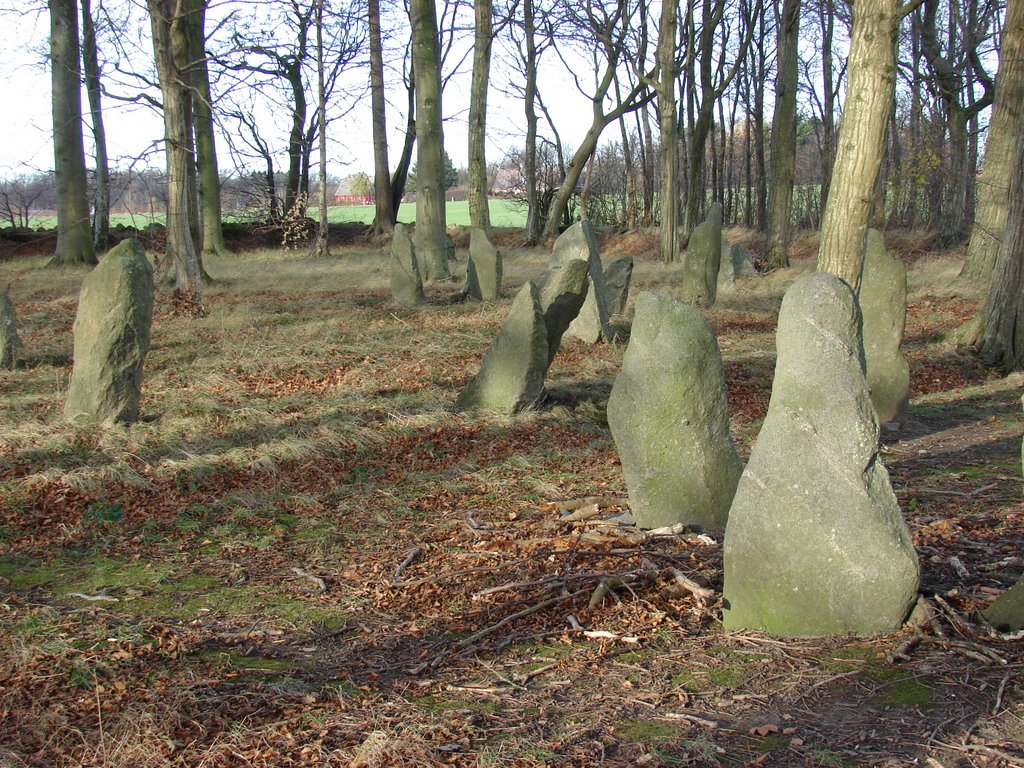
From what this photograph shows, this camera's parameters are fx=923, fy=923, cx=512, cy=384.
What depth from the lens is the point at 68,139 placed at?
22.0 metres

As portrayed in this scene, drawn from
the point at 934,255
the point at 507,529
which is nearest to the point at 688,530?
the point at 507,529

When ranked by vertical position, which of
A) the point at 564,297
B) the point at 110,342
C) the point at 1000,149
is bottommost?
the point at 110,342

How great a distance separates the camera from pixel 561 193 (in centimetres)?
2681

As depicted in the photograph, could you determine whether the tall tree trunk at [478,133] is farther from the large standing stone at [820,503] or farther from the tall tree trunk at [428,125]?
the large standing stone at [820,503]

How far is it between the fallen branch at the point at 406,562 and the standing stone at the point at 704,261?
10.9 metres

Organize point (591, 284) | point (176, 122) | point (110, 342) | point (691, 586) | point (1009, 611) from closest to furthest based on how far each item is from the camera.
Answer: point (1009, 611), point (691, 586), point (110, 342), point (591, 284), point (176, 122)

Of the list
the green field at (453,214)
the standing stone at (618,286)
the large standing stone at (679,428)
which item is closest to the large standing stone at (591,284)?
the standing stone at (618,286)

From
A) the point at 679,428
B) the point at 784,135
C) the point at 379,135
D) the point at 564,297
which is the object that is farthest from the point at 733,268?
the point at 379,135

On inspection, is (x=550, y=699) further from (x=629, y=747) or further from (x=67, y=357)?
(x=67, y=357)

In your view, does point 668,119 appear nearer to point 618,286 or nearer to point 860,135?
point 618,286

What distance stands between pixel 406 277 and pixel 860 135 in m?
9.08

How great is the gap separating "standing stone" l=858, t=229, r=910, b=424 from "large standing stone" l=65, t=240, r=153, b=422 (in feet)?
22.6

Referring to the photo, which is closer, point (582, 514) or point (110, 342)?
point (582, 514)

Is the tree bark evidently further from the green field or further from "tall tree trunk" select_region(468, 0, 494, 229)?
the green field
